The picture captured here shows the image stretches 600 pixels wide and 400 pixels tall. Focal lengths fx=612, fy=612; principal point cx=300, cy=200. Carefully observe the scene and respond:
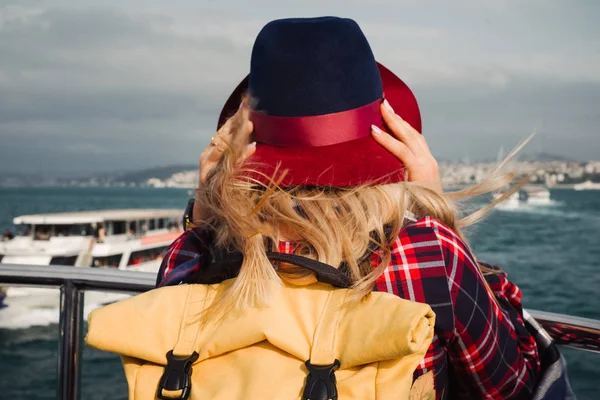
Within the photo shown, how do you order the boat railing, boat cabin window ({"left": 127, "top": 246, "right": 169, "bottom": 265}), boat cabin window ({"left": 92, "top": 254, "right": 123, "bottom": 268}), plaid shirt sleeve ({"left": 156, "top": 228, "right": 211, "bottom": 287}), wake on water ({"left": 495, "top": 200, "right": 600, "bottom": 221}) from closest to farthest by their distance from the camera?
plaid shirt sleeve ({"left": 156, "top": 228, "right": 211, "bottom": 287}) → the boat railing → boat cabin window ({"left": 92, "top": 254, "right": 123, "bottom": 268}) → boat cabin window ({"left": 127, "top": 246, "right": 169, "bottom": 265}) → wake on water ({"left": 495, "top": 200, "right": 600, "bottom": 221})

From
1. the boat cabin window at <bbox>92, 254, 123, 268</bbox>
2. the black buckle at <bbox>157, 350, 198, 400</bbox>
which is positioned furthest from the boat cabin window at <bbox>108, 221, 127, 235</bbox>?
the black buckle at <bbox>157, 350, 198, 400</bbox>

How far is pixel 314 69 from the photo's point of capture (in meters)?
1.41

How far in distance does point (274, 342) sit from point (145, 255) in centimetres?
2549

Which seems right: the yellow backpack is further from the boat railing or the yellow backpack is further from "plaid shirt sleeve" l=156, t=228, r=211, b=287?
the boat railing

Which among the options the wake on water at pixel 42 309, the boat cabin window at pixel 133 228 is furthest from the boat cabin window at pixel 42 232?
the wake on water at pixel 42 309

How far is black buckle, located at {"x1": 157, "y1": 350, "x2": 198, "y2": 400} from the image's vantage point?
1160 millimetres

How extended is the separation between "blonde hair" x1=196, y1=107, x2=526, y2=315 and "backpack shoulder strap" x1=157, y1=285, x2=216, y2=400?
Answer: 0.04 meters

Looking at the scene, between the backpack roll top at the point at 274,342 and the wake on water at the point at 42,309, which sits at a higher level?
the backpack roll top at the point at 274,342

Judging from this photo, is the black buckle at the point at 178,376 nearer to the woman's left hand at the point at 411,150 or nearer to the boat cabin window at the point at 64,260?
the woman's left hand at the point at 411,150

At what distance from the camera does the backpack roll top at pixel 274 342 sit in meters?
1.08

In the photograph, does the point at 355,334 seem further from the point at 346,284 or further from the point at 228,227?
the point at 228,227

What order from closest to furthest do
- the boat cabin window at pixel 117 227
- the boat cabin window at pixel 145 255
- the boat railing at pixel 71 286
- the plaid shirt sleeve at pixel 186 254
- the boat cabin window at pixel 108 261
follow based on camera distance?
the plaid shirt sleeve at pixel 186 254 → the boat railing at pixel 71 286 → the boat cabin window at pixel 108 261 → the boat cabin window at pixel 117 227 → the boat cabin window at pixel 145 255

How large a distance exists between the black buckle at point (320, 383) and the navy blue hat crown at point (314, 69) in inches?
23.0

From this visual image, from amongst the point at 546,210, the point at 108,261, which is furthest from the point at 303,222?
the point at 546,210
